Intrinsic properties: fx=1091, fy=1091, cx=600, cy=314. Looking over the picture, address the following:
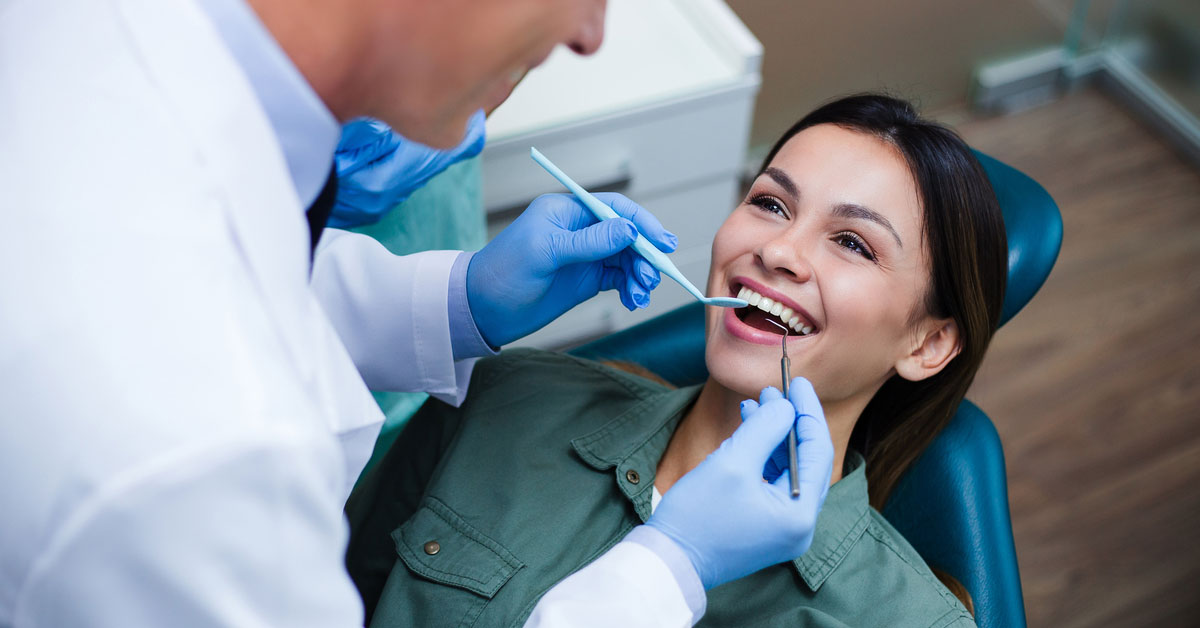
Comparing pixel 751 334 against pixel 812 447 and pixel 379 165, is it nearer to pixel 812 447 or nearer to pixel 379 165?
pixel 812 447

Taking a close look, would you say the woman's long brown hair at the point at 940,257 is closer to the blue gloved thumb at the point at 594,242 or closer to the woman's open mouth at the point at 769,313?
the woman's open mouth at the point at 769,313

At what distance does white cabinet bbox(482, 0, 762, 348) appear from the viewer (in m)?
1.82

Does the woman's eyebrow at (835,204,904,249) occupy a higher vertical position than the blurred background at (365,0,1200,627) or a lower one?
higher

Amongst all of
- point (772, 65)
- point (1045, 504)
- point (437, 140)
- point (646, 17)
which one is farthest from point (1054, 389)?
point (437, 140)

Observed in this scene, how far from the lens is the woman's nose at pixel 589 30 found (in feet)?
2.73

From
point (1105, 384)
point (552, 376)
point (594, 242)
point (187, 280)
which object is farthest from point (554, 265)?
point (1105, 384)

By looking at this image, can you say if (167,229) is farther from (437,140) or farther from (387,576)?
(387,576)

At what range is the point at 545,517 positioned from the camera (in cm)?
130

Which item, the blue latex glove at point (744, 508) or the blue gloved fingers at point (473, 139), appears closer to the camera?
the blue latex glove at point (744, 508)

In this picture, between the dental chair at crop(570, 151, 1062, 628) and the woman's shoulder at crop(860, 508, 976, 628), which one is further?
the dental chair at crop(570, 151, 1062, 628)

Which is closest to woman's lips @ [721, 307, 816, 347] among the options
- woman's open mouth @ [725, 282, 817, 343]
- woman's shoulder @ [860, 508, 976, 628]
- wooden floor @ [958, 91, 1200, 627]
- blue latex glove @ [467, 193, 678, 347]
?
woman's open mouth @ [725, 282, 817, 343]

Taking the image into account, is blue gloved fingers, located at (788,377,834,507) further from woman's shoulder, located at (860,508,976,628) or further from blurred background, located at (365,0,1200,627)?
blurred background, located at (365,0,1200,627)

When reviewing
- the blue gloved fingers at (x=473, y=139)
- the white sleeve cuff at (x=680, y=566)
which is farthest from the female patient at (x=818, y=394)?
the blue gloved fingers at (x=473, y=139)

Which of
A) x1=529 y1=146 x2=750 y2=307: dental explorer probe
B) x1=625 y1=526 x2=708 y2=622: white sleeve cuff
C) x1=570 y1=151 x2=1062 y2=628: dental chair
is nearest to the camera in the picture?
x1=625 y1=526 x2=708 y2=622: white sleeve cuff
